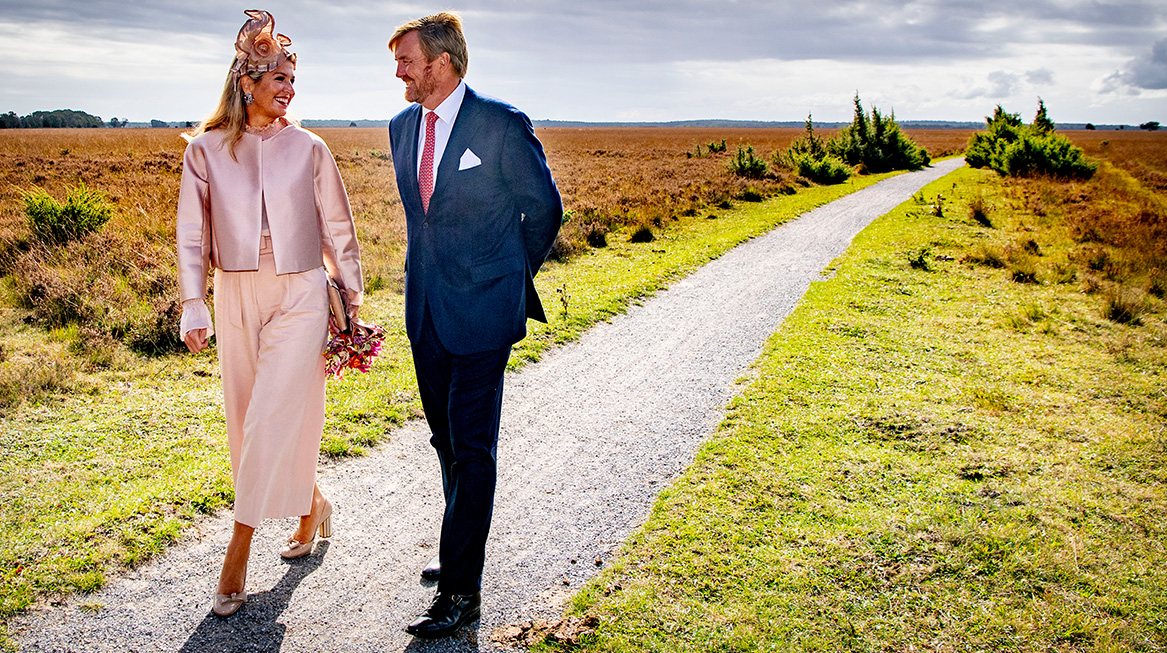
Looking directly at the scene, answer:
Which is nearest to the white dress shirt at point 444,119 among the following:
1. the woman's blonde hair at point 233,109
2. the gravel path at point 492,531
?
the woman's blonde hair at point 233,109

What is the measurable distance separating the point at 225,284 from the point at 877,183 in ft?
98.0

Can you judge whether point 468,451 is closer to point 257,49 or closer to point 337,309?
point 337,309

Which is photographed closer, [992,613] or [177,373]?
[992,613]

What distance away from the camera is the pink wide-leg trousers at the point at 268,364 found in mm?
2951

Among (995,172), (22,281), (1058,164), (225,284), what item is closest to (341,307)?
(225,284)

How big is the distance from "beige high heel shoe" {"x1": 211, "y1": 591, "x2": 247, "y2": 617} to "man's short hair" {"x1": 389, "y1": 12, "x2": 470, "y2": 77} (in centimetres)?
229

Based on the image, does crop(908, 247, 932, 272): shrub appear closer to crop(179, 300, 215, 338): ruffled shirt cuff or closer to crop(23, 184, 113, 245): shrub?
crop(179, 300, 215, 338): ruffled shirt cuff

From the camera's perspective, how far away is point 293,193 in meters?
3.01

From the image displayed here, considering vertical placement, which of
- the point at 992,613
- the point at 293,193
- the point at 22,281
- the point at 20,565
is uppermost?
the point at 293,193

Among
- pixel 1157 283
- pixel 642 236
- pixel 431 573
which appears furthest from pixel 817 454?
pixel 642 236

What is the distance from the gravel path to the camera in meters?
2.86

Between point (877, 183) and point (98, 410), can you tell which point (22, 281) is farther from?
point (877, 183)

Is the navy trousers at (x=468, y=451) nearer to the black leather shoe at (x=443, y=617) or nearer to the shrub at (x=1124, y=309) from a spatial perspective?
the black leather shoe at (x=443, y=617)

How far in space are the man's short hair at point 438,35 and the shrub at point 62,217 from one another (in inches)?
411
